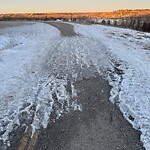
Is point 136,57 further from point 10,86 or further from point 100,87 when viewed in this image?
point 10,86

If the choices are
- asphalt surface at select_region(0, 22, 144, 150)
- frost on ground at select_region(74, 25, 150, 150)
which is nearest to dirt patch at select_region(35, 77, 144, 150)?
asphalt surface at select_region(0, 22, 144, 150)

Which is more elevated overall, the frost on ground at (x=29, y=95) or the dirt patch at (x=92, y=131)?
the dirt patch at (x=92, y=131)

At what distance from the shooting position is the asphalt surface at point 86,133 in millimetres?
5508

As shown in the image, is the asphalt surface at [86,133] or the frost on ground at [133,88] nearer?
the asphalt surface at [86,133]

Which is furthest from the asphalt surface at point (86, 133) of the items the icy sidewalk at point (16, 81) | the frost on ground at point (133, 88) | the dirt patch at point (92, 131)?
the icy sidewalk at point (16, 81)

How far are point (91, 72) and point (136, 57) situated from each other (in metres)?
3.83

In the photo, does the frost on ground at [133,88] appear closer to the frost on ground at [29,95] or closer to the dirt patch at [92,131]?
the dirt patch at [92,131]

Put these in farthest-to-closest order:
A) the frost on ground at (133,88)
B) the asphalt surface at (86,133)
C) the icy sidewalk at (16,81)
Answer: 1. the icy sidewalk at (16,81)
2. the frost on ground at (133,88)
3. the asphalt surface at (86,133)

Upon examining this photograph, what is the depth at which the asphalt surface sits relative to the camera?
5508 millimetres

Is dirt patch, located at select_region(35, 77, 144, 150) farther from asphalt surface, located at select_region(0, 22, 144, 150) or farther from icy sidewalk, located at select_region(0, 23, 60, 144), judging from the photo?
icy sidewalk, located at select_region(0, 23, 60, 144)

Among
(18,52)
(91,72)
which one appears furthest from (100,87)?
(18,52)

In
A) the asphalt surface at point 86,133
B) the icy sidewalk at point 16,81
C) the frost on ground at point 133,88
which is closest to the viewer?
the asphalt surface at point 86,133

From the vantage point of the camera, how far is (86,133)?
598 centimetres

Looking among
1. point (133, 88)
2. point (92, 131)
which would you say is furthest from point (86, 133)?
point (133, 88)
